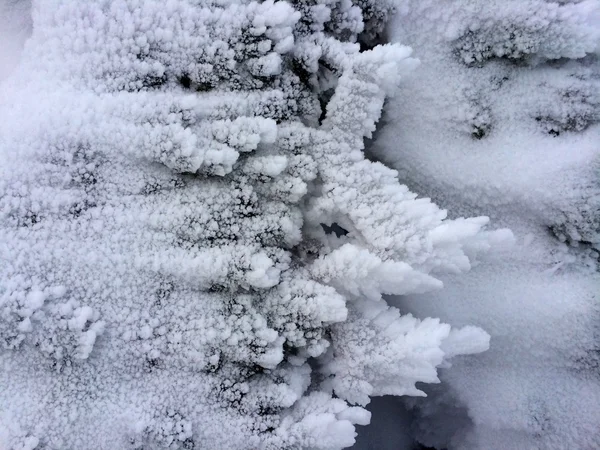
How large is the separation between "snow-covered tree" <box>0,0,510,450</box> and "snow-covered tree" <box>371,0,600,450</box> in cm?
16

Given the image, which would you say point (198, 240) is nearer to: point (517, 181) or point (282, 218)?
point (282, 218)

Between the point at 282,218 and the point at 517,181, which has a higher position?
the point at 517,181

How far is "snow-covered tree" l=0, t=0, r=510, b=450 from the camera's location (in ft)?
2.93

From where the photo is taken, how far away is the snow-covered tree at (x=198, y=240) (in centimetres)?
89

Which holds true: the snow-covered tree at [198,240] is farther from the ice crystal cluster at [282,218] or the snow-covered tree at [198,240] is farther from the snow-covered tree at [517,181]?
the snow-covered tree at [517,181]

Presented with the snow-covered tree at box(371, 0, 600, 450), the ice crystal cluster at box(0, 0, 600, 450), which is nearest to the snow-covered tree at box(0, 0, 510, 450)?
the ice crystal cluster at box(0, 0, 600, 450)

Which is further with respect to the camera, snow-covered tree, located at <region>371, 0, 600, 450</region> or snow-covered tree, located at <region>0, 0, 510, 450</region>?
snow-covered tree, located at <region>371, 0, 600, 450</region>

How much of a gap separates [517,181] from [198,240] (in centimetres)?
72

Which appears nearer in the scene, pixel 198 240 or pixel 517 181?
pixel 198 240

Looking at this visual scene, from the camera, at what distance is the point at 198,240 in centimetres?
97

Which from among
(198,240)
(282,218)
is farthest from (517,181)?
(198,240)

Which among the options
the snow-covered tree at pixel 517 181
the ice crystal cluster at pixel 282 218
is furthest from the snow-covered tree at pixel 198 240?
the snow-covered tree at pixel 517 181

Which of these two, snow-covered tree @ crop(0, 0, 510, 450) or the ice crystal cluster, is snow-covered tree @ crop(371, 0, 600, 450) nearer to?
the ice crystal cluster

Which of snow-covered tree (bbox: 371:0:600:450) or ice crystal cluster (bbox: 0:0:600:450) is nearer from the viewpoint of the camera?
ice crystal cluster (bbox: 0:0:600:450)
